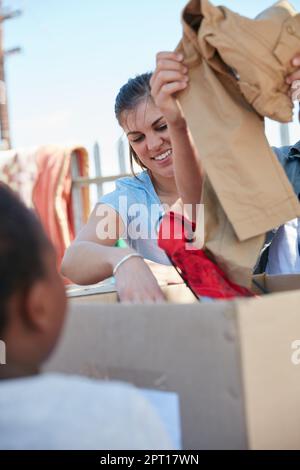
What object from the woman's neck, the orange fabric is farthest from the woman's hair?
the orange fabric

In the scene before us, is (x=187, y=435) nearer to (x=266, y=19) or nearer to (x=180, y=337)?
(x=180, y=337)

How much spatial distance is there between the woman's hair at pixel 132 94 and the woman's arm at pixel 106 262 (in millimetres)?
249

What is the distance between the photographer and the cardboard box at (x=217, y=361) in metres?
0.44

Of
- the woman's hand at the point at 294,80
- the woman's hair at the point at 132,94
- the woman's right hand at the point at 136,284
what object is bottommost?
the woman's right hand at the point at 136,284

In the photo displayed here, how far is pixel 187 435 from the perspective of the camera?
1.54ft

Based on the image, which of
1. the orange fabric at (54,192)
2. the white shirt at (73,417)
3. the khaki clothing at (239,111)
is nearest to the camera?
the white shirt at (73,417)

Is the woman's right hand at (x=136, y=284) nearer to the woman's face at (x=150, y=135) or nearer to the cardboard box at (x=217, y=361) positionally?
the cardboard box at (x=217, y=361)

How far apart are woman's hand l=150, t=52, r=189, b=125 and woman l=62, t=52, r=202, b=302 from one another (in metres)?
0.01

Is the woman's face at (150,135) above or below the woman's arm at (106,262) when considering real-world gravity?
above

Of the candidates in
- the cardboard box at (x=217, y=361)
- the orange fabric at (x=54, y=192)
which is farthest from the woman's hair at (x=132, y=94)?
the orange fabric at (x=54, y=192)

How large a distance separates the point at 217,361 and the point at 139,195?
82cm

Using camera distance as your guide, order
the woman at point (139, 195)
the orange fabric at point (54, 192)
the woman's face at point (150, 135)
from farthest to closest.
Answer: the orange fabric at point (54, 192)
the woman's face at point (150, 135)
the woman at point (139, 195)

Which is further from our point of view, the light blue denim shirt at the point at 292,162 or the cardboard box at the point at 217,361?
the light blue denim shirt at the point at 292,162

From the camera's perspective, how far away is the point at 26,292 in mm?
411
